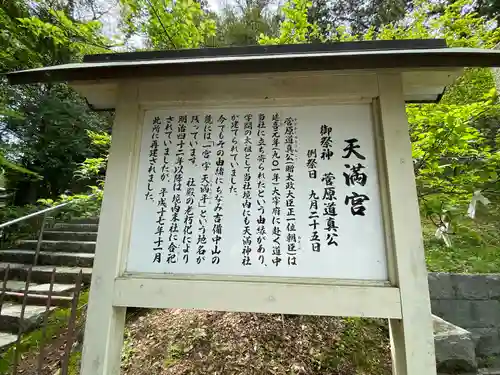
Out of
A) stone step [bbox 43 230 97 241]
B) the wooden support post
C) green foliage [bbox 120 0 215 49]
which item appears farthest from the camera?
stone step [bbox 43 230 97 241]

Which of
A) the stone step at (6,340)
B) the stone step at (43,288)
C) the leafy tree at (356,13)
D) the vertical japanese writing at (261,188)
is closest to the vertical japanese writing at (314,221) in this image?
the vertical japanese writing at (261,188)

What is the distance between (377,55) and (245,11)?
624 cm

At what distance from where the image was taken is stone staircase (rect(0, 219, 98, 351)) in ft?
11.7

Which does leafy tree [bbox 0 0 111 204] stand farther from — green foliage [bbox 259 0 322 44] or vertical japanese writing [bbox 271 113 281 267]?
vertical japanese writing [bbox 271 113 281 267]

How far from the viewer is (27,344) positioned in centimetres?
327

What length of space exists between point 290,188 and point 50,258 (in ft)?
17.6

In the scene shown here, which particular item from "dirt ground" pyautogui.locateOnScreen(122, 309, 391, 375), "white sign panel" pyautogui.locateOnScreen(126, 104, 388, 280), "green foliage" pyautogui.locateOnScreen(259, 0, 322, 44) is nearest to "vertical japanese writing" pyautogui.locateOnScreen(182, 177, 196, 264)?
"white sign panel" pyautogui.locateOnScreen(126, 104, 388, 280)

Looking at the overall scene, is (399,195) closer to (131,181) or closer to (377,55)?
(377,55)

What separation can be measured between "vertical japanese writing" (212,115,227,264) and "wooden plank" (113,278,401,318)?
0.22 m

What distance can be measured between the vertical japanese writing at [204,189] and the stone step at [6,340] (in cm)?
306

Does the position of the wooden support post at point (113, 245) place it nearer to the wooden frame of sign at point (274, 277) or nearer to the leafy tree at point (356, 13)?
the wooden frame of sign at point (274, 277)

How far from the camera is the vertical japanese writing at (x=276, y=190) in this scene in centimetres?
185

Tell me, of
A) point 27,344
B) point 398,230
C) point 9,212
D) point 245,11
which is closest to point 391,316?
point 398,230

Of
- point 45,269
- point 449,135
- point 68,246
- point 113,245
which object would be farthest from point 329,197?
point 68,246
